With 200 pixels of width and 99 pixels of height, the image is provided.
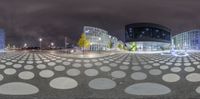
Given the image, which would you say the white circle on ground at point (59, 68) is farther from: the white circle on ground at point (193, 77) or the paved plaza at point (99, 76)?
the white circle on ground at point (193, 77)

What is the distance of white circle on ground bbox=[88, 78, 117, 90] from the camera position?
9.44 ft

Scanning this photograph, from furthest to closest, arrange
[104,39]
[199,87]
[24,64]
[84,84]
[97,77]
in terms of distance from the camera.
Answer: [104,39] → [24,64] → [97,77] → [84,84] → [199,87]

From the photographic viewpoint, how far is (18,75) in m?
3.21

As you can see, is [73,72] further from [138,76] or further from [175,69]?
[175,69]

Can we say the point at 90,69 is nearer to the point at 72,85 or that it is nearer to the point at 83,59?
the point at 83,59

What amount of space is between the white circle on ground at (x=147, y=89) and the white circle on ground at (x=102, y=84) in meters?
0.27

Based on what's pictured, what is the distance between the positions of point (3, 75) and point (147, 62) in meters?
2.70

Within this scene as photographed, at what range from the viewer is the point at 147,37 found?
13.2 feet

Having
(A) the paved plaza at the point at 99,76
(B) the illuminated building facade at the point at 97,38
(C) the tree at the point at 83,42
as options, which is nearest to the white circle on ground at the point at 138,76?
(A) the paved plaza at the point at 99,76

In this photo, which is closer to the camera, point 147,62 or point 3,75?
point 3,75

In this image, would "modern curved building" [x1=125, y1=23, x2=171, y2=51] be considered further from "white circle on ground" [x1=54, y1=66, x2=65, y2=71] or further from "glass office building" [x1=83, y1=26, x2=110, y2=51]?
"white circle on ground" [x1=54, y1=66, x2=65, y2=71]

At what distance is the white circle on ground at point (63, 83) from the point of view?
2.87 metres

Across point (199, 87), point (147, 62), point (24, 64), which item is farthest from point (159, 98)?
point (24, 64)

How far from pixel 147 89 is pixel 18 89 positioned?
6.04 feet
